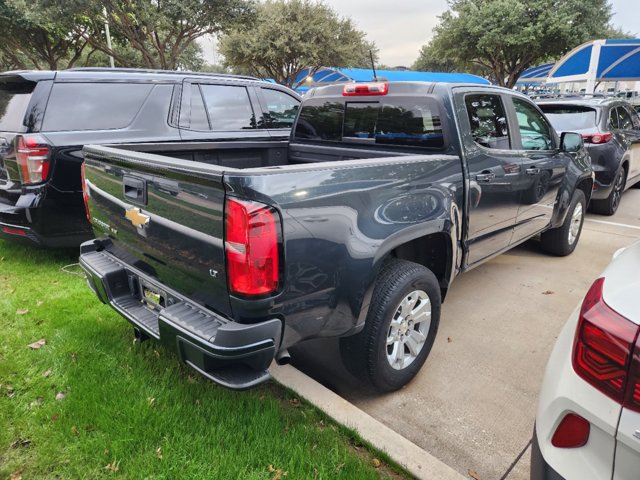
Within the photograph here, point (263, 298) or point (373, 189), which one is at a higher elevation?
point (373, 189)

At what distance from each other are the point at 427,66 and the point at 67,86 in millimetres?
49798

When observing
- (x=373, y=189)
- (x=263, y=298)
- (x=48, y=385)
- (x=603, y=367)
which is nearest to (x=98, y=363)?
(x=48, y=385)

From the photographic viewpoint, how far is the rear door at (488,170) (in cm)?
314

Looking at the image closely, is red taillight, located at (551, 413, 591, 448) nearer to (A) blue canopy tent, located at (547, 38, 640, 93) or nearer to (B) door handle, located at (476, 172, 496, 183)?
(B) door handle, located at (476, 172, 496, 183)

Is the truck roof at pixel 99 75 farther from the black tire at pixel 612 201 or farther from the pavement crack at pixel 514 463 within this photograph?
the black tire at pixel 612 201

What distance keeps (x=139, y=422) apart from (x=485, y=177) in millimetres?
2758

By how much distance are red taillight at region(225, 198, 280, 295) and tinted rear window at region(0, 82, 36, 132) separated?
3.30 m

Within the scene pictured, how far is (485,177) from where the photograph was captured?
327 cm

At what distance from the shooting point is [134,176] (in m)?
2.35

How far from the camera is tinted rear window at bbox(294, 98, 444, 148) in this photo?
308 cm

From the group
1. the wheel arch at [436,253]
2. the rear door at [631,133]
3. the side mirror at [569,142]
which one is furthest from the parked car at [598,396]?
the rear door at [631,133]

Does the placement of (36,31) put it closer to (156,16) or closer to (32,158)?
(156,16)

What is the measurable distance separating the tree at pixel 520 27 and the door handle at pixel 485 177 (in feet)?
75.4

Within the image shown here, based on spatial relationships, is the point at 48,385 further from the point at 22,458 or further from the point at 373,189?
the point at 373,189
